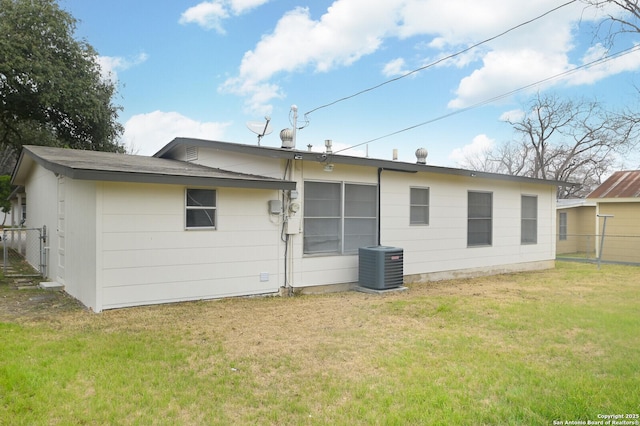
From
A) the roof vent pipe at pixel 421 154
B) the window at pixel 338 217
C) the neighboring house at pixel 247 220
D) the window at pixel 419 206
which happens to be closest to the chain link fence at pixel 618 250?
the neighboring house at pixel 247 220

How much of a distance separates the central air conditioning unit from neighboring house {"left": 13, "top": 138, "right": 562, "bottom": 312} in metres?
0.36

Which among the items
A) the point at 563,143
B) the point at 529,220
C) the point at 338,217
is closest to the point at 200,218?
the point at 338,217

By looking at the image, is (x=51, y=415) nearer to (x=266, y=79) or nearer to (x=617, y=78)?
(x=266, y=79)

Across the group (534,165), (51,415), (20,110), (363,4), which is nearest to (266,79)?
(363,4)

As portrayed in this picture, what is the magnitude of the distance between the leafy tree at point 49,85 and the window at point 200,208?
521 inches

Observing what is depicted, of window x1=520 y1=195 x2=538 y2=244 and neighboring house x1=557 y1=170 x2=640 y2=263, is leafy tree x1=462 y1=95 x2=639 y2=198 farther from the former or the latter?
window x1=520 y1=195 x2=538 y2=244

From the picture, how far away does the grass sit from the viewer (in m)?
3.33

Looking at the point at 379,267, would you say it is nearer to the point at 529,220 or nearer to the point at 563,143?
the point at 529,220

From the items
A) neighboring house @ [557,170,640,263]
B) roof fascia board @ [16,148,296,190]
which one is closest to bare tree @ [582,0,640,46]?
neighboring house @ [557,170,640,263]

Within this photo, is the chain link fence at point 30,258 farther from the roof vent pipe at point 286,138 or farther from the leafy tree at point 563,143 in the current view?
the leafy tree at point 563,143

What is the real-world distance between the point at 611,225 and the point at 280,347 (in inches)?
629

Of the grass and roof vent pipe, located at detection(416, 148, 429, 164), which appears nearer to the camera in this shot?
the grass

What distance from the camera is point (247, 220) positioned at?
7691mm

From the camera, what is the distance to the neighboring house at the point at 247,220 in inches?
258
